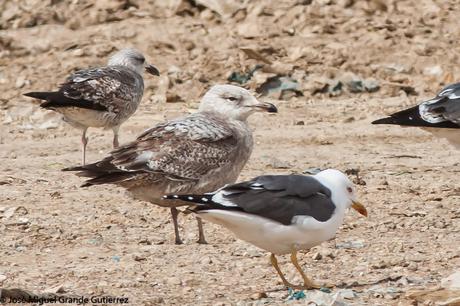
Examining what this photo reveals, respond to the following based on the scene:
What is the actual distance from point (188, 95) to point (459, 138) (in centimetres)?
515

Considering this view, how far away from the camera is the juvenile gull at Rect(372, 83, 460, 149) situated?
12.2m

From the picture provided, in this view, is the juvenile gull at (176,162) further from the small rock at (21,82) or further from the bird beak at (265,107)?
the small rock at (21,82)

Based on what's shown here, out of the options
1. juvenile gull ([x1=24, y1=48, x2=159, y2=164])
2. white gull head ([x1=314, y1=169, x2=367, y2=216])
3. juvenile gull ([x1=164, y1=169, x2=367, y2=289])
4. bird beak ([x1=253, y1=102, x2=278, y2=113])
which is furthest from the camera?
juvenile gull ([x1=24, y1=48, x2=159, y2=164])

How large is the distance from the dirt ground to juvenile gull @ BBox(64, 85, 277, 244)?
44 cm

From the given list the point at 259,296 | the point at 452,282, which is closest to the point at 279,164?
the point at 259,296

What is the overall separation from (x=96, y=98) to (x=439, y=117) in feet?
12.0

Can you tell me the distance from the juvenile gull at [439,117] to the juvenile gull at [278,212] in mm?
4130

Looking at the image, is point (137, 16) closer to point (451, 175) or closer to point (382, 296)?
point (451, 175)


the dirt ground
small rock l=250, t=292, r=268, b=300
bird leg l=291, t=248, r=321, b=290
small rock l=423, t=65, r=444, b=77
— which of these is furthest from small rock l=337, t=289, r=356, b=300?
small rock l=423, t=65, r=444, b=77

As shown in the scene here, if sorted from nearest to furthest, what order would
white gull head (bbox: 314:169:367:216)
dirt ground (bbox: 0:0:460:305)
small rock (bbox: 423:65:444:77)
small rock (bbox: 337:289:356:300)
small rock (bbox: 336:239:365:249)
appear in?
small rock (bbox: 337:289:356:300)
white gull head (bbox: 314:169:367:216)
dirt ground (bbox: 0:0:460:305)
small rock (bbox: 336:239:365:249)
small rock (bbox: 423:65:444:77)

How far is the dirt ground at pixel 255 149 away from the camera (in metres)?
8.65

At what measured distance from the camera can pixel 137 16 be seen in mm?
18250

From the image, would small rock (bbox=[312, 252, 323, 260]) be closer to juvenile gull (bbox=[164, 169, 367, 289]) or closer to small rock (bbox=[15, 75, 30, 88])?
juvenile gull (bbox=[164, 169, 367, 289])

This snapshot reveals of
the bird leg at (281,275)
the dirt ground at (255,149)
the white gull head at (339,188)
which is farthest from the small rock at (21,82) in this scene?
the bird leg at (281,275)
